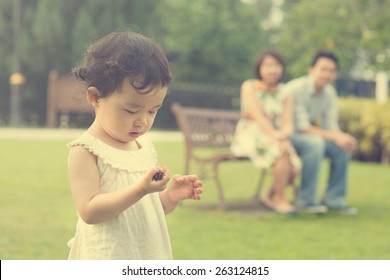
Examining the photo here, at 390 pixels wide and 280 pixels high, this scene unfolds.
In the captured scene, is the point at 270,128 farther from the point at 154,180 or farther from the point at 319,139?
the point at 154,180

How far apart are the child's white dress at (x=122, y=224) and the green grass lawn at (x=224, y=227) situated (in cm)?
242

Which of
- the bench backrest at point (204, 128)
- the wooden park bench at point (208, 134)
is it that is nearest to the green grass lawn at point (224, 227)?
the wooden park bench at point (208, 134)

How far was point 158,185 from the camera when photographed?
8.04 feet

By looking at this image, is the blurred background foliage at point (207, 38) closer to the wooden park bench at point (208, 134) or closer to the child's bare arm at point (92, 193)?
the child's bare arm at point (92, 193)

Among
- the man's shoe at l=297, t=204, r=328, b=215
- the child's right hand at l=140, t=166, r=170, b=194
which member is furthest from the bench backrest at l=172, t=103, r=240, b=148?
the child's right hand at l=140, t=166, r=170, b=194

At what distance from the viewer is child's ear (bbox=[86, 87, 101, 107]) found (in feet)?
8.81

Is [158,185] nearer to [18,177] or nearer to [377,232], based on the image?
[377,232]

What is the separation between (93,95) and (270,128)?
477 cm

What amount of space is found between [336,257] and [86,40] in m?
23.9

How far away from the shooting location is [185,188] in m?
2.77

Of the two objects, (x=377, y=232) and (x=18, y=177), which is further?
(x=18, y=177)

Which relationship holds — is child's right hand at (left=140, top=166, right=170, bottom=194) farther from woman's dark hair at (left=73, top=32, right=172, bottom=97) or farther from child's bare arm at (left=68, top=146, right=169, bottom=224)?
woman's dark hair at (left=73, top=32, right=172, bottom=97)

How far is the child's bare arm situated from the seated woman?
4661 millimetres
